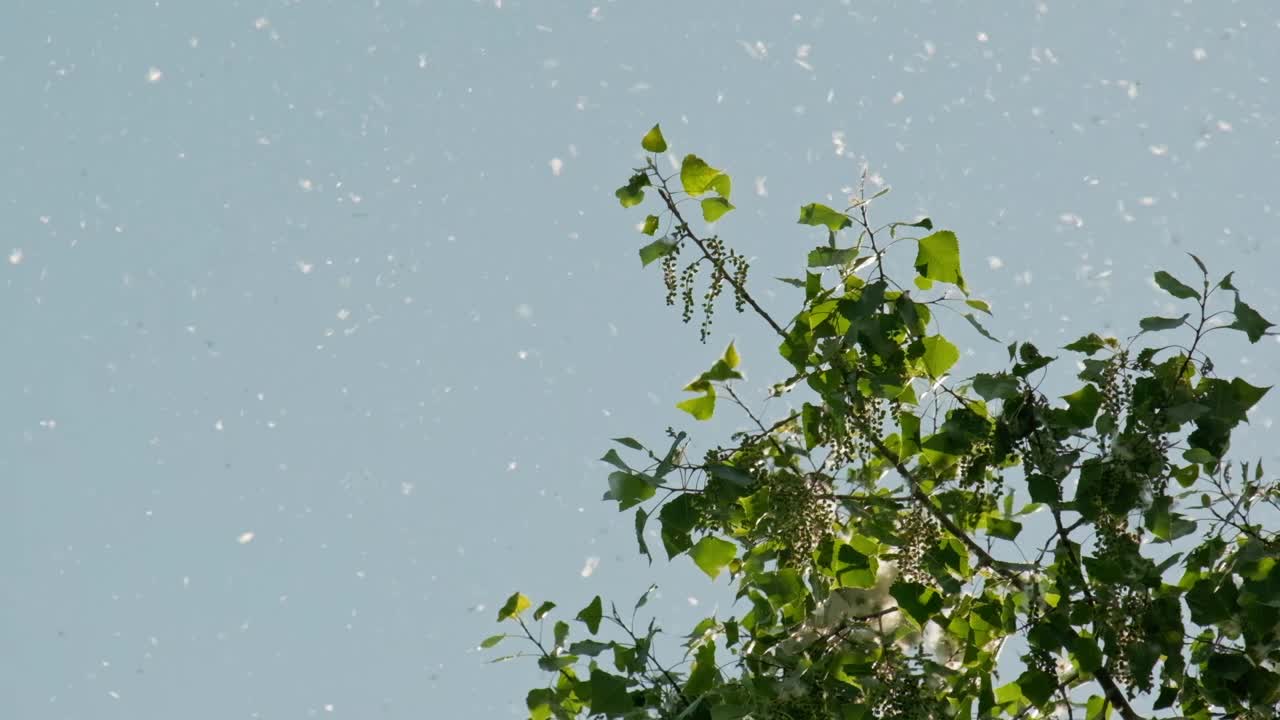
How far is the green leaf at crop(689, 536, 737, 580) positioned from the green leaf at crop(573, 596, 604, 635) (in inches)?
4.2

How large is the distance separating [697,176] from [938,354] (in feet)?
0.79

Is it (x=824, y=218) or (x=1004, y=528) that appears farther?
(x=1004, y=528)

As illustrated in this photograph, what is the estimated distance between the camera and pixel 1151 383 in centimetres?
112

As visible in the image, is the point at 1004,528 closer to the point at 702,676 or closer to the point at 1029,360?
the point at 1029,360

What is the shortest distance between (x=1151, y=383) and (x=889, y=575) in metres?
0.26

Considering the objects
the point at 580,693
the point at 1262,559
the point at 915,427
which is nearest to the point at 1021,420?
the point at 915,427

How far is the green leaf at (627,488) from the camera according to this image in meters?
1.05

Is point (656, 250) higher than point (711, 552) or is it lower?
higher

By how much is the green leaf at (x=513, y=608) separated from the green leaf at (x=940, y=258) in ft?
1.45

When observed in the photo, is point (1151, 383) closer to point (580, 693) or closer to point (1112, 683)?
Result: point (1112, 683)

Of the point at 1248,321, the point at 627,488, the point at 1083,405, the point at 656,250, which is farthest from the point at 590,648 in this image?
the point at 1248,321

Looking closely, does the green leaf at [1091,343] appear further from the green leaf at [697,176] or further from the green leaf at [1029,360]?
the green leaf at [697,176]

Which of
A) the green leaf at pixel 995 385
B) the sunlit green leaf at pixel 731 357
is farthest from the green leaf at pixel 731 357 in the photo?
the green leaf at pixel 995 385

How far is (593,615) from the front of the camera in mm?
1237
